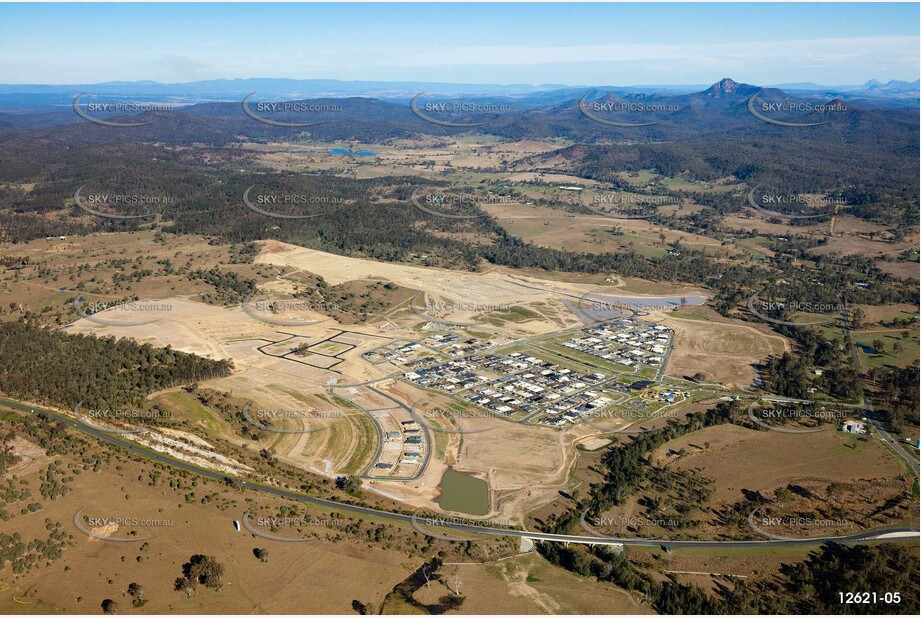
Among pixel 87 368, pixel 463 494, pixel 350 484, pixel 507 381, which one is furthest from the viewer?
pixel 507 381

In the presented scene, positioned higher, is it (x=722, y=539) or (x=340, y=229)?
(x=340, y=229)

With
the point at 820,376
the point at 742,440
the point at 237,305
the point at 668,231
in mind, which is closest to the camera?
the point at 742,440

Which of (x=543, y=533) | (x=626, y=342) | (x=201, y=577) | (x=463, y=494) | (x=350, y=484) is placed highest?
(x=626, y=342)

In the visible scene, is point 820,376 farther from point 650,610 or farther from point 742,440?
point 650,610

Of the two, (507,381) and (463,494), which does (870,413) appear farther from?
(463,494)

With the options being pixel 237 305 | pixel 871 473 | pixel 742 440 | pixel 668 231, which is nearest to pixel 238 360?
pixel 237 305

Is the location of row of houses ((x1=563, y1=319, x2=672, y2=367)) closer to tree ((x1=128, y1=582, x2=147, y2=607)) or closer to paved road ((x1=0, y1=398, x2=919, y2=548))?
paved road ((x1=0, y1=398, x2=919, y2=548))

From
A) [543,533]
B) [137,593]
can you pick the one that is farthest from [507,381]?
[137,593]
